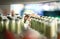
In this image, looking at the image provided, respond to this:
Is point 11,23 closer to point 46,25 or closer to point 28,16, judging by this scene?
point 28,16

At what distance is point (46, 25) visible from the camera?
1.00 m

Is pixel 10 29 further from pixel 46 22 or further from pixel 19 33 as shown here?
pixel 46 22

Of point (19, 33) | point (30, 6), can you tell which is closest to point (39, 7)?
point (30, 6)

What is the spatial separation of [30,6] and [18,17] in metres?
0.18

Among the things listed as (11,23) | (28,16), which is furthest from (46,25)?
(11,23)

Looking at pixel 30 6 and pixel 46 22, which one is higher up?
pixel 30 6

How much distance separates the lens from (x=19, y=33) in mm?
1008

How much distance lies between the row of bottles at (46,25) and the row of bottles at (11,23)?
15cm

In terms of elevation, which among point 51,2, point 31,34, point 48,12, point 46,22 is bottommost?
point 31,34

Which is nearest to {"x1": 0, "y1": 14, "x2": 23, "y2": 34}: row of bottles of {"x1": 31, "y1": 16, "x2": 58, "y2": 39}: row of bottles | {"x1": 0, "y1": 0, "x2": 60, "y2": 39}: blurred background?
{"x1": 0, "y1": 0, "x2": 60, "y2": 39}: blurred background

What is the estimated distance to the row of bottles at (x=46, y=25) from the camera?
38.8 inches

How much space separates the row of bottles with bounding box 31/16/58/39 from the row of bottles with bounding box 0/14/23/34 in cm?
15

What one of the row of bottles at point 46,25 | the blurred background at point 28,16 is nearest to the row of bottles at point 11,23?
the blurred background at point 28,16

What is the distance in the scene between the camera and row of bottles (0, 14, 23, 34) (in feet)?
3.31
